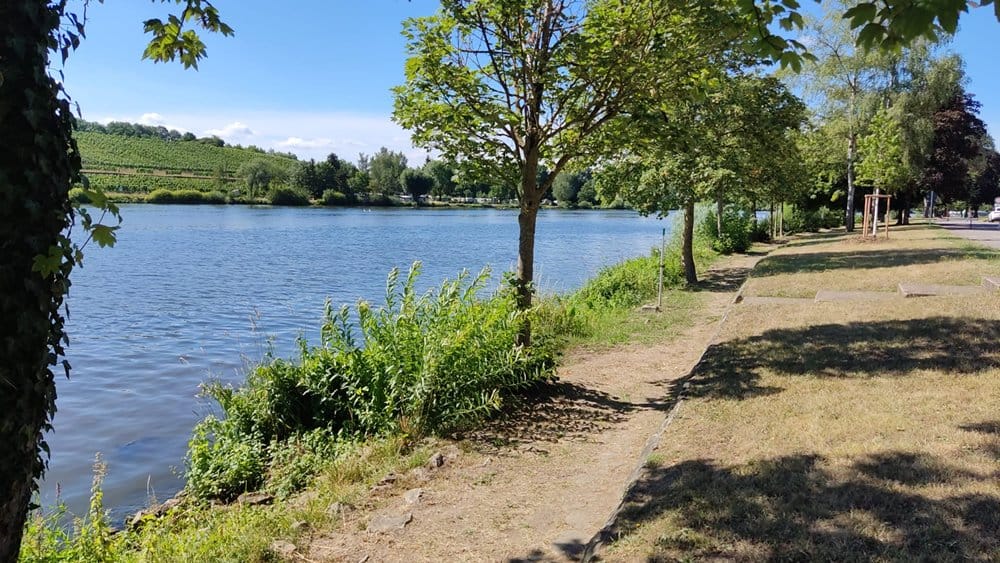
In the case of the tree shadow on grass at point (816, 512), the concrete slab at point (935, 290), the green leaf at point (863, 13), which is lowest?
the tree shadow on grass at point (816, 512)

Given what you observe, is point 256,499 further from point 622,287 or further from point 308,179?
point 308,179

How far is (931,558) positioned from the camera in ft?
10.3

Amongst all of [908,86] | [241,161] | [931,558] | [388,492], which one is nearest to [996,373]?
[931,558]

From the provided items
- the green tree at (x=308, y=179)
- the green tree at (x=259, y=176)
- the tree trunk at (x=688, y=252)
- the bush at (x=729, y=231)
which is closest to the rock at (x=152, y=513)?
the tree trunk at (x=688, y=252)

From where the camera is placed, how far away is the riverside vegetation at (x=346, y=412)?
5.59 m

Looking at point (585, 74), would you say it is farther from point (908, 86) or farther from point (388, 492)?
point (908, 86)

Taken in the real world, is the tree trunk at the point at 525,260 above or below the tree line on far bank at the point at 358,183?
below

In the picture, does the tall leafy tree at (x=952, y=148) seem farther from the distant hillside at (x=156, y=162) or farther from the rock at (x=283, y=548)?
the distant hillside at (x=156, y=162)

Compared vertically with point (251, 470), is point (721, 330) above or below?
above

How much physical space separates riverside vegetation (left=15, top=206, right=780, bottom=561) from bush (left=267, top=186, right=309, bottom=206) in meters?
102

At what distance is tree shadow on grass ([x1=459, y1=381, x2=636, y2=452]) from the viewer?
677 cm

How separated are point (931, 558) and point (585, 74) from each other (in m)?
5.77

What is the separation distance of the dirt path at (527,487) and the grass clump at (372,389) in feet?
1.73

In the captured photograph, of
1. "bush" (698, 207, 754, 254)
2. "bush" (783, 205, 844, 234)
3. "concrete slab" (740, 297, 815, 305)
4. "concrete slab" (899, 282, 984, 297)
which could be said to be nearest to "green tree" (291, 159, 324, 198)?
"bush" (783, 205, 844, 234)
